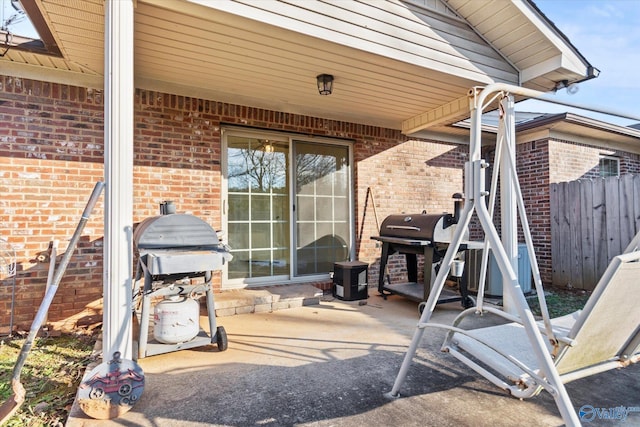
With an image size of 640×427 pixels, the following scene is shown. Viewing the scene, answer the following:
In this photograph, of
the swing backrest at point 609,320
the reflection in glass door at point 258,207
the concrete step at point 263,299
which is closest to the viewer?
the swing backrest at point 609,320

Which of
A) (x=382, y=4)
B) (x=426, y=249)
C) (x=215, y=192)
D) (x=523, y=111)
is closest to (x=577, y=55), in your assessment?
(x=382, y=4)

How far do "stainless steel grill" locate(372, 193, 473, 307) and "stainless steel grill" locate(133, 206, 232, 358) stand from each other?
8.00 feet

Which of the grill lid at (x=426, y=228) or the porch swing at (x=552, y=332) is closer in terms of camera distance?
the porch swing at (x=552, y=332)

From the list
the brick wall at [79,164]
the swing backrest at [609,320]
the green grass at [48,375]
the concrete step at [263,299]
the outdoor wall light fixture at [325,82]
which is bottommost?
the green grass at [48,375]

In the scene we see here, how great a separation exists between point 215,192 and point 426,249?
2.80m

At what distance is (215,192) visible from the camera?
14.4 feet

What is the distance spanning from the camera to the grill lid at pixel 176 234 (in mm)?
2801

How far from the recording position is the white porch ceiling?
2.73 meters

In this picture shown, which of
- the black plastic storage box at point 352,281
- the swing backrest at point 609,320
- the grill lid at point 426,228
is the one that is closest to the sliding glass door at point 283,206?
the black plastic storage box at point 352,281

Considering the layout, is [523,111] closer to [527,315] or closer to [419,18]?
[419,18]

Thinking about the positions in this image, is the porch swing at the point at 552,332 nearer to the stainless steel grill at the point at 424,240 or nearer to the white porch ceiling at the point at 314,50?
the white porch ceiling at the point at 314,50

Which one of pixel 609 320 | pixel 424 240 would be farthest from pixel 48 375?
pixel 424 240

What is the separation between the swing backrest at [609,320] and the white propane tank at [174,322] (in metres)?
2.54

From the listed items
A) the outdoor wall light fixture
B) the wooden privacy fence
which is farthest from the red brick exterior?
the wooden privacy fence
